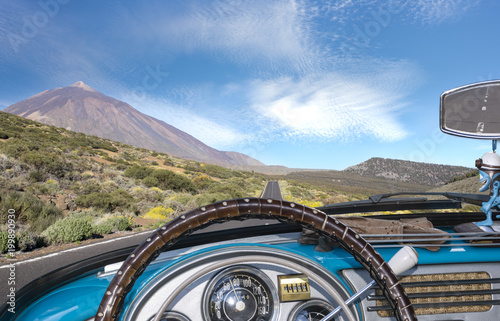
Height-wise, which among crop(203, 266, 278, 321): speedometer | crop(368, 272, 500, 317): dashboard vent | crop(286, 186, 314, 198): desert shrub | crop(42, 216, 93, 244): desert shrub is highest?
crop(286, 186, 314, 198): desert shrub

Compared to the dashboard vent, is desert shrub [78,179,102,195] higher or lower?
higher

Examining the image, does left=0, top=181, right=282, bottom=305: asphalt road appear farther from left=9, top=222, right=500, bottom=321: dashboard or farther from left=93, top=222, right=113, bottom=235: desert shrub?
left=9, top=222, right=500, bottom=321: dashboard

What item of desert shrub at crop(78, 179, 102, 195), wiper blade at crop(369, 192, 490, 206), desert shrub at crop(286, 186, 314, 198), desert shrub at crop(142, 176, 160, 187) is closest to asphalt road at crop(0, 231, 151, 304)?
wiper blade at crop(369, 192, 490, 206)

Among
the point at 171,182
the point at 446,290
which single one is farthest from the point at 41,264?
the point at 171,182

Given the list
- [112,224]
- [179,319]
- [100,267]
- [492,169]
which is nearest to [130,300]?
[179,319]

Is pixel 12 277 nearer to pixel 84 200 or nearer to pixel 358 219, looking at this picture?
pixel 358 219

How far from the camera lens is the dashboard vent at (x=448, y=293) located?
1.89 m

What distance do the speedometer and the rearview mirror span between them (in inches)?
92.9

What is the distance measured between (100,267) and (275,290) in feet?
3.67

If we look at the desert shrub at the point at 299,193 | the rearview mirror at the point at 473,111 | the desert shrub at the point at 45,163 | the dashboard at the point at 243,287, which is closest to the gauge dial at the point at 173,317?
the dashboard at the point at 243,287

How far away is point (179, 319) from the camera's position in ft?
5.50

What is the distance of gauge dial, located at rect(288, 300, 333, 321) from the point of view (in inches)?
70.4

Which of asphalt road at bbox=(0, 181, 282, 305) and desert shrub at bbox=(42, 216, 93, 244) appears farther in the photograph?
desert shrub at bbox=(42, 216, 93, 244)

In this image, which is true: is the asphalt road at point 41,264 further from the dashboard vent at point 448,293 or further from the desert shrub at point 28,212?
the dashboard vent at point 448,293
